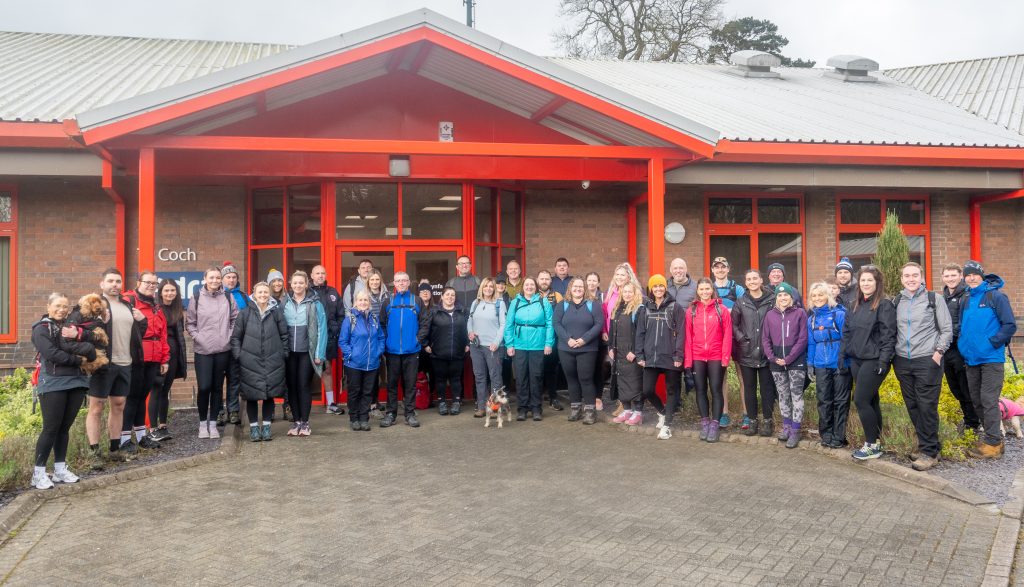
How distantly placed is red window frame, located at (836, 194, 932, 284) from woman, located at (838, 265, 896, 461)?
6.08 m

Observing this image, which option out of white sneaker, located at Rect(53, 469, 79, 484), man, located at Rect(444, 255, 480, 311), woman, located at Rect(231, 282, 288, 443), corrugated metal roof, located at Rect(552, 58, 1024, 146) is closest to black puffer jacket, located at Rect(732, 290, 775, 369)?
man, located at Rect(444, 255, 480, 311)

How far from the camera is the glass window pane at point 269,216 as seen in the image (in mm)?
10156

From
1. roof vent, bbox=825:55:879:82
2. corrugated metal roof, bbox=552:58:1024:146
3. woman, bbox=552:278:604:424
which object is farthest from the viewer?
roof vent, bbox=825:55:879:82

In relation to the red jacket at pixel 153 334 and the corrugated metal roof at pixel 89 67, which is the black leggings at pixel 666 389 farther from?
the corrugated metal roof at pixel 89 67

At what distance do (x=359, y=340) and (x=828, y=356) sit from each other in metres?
4.58

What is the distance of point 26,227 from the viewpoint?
990 cm

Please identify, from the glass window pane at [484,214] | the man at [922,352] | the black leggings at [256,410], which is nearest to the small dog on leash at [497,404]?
the black leggings at [256,410]

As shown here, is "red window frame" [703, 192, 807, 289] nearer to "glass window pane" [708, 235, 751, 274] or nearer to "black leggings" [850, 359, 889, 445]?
"glass window pane" [708, 235, 751, 274]

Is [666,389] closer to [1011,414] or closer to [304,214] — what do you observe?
[1011,414]

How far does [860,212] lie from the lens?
39.8 feet

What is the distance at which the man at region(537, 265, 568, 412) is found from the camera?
8695 millimetres

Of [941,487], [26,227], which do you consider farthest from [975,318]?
[26,227]

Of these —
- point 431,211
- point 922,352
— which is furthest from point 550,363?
point 922,352

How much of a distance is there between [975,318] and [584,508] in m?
4.12
